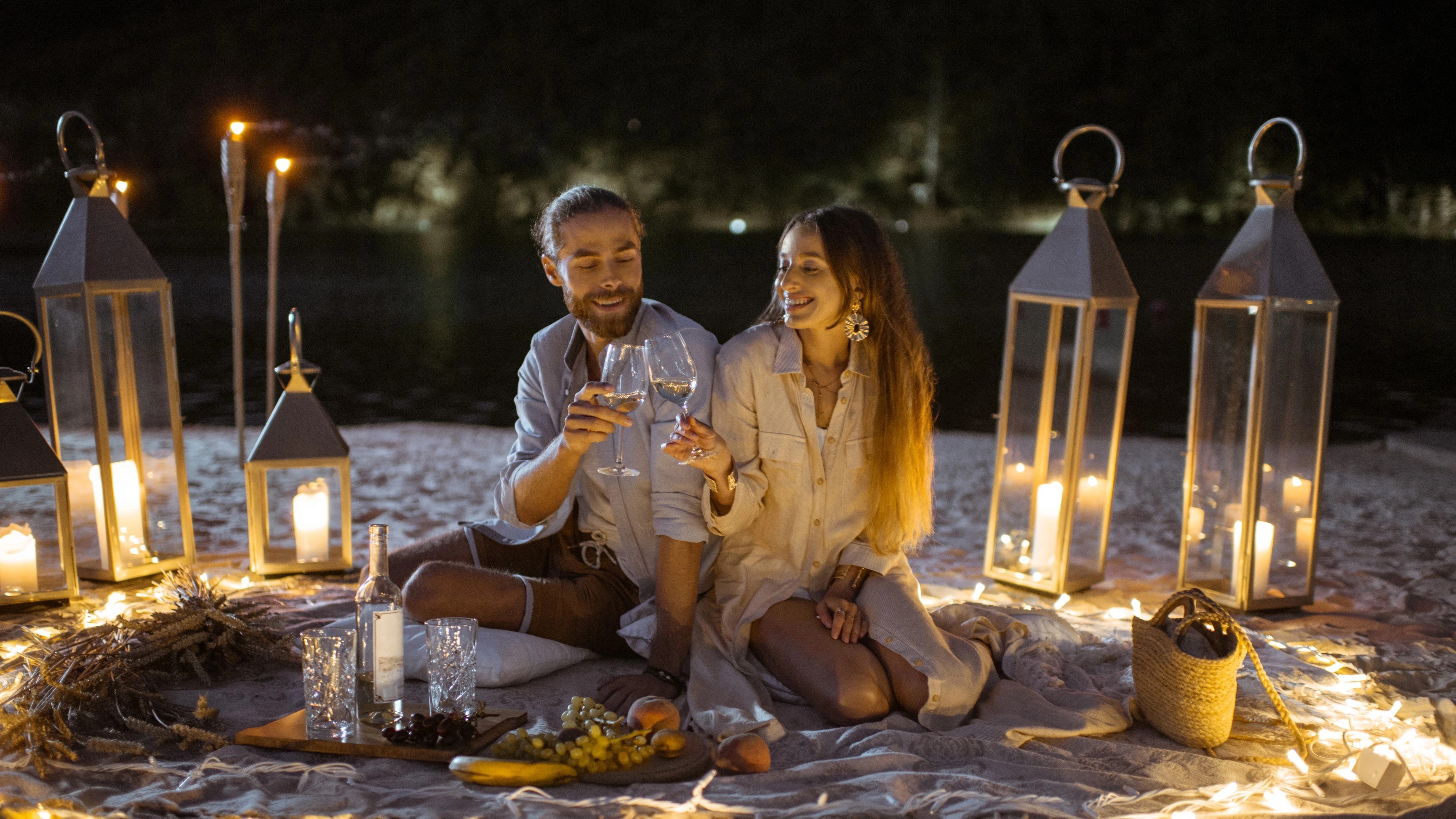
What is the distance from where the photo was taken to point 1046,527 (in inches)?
139

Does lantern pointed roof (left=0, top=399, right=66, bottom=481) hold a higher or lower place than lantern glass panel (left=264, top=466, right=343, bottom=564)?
higher

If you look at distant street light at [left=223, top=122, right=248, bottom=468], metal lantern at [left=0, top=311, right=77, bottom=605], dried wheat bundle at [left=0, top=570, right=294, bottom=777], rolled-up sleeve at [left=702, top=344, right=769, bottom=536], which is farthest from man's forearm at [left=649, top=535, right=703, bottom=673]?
distant street light at [left=223, top=122, right=248, bottom=468]

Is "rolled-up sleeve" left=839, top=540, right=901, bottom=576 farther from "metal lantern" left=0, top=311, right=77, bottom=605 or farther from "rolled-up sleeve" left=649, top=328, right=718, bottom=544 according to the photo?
"metal lantern" left=0, top=311, right=77, bottom=605

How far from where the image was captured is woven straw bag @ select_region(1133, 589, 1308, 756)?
225cm

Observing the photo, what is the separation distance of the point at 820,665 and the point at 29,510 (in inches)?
94.2

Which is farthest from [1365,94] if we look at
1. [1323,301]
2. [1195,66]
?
[1323,301]

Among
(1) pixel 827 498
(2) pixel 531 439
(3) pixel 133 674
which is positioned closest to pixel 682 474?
(1) pixel 827 498

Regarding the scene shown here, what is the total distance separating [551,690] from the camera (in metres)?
2.58

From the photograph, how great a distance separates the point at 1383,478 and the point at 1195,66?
66.0 feet

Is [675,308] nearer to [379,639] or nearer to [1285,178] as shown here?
[1285,178]

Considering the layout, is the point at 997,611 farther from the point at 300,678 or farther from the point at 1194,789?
the point at 300,678

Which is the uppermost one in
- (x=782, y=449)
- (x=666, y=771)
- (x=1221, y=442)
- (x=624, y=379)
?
(x=624, y=379)

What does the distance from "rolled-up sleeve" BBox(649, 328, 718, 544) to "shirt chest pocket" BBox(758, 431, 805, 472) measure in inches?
5.4

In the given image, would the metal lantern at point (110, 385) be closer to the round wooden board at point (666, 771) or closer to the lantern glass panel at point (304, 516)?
the lantern glass panel at point (304, 516)
